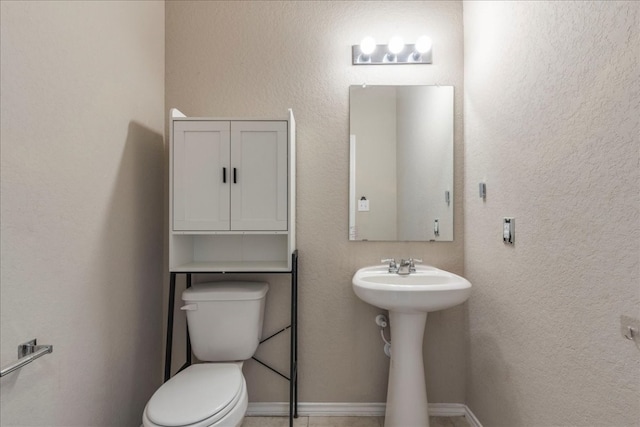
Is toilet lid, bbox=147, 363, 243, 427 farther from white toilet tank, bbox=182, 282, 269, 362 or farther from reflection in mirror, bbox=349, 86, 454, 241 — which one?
reflection in mirror, bbox=349, 86, 454, 241

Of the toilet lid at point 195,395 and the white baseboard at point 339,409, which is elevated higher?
the toilet lid at point 195,395

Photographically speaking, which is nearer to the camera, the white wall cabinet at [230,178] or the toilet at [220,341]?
the toilet at [220,341]

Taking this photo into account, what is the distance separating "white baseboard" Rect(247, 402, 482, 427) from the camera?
5.50 ft

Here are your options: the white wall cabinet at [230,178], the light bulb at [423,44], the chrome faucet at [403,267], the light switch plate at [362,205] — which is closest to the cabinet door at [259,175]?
the white wall cabinet at [230,178]

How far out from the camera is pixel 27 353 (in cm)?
Answer: 89

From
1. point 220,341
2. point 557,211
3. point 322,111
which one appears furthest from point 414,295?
point 322,111

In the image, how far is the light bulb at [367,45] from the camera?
1.65m

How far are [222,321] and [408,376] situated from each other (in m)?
0.98

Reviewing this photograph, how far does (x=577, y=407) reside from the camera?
0.94 meters

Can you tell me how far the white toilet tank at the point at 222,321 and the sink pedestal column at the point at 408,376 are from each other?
744 mm

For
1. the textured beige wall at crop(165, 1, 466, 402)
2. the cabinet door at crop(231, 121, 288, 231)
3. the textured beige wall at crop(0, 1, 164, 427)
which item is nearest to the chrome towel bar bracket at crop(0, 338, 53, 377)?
the textured beige wall at crop(0, 1, 164, 427)

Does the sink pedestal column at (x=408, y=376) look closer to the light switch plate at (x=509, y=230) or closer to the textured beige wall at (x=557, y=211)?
the textured beige wall at (x=557, y=211)

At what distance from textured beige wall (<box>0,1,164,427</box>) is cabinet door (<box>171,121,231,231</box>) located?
238 millimetres

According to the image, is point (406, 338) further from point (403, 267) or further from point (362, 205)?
point (362, 205)
